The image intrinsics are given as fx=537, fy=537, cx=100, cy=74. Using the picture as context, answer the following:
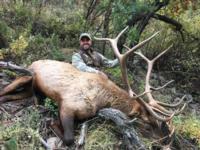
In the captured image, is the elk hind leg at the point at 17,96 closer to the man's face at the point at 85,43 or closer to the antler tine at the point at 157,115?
the man's face at the point at 85,43

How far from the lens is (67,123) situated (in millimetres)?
6668

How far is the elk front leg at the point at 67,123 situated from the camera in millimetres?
6602

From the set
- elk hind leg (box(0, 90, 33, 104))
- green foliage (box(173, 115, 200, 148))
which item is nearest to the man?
elk hind leg (box(0, 90, 33, 104))

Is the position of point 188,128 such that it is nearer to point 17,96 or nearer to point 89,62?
point 89,62

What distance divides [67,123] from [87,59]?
1.66 metres

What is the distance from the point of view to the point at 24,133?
6.70 metres

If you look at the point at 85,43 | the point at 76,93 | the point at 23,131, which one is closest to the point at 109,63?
the point at 85,43

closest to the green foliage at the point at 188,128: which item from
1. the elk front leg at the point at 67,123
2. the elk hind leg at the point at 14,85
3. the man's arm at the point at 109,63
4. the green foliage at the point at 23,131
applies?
the man's arm at the point at 109,63

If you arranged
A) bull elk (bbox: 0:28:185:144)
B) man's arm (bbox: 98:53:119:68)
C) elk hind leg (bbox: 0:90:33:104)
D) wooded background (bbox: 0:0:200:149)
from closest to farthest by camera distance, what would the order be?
1. bull elk (bbox: 0:28:185:144)
2. elk hind leg (bbox: 0:90:33:104)
3. man's arm (bbox: 98:53:119:68)
4. wooded background (bbox: 0:0:200:149)

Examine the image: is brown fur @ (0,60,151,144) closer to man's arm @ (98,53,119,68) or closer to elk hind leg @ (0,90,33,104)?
elk hind leg @ (0,90,33,104)

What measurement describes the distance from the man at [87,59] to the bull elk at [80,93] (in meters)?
0.34

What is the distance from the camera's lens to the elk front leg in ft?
21.7

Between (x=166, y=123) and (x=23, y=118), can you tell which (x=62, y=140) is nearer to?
(x=23, y=118)

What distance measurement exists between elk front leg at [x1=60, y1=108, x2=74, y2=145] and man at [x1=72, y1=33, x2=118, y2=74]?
1.16 metres
